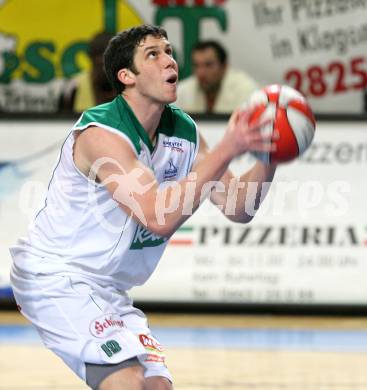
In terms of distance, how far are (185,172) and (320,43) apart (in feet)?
17.3

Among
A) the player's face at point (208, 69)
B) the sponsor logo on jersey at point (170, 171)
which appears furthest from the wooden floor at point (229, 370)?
the player's face at point (208, 69)

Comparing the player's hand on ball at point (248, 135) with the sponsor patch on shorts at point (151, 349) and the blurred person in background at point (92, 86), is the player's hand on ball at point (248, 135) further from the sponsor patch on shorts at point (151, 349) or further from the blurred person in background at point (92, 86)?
the blurred person in background at point (92, 86)

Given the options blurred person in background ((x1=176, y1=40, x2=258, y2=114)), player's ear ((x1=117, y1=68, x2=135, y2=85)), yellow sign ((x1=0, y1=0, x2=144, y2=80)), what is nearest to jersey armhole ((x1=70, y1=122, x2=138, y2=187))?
player's ear ((x1=117, y1=68, x2=135, y2=85))

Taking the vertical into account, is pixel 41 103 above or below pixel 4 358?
above

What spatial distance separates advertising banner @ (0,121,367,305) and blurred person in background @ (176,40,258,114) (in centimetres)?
45

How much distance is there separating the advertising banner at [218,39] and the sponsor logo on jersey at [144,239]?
17.4 ft

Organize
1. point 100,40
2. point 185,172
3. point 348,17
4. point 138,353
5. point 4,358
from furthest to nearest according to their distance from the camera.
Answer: point 348,17 → point 100,40 → point 4,358 → point 185,172 → point 138,353

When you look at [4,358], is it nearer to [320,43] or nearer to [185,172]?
[185,172]

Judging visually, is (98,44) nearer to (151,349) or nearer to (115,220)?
(115,220)

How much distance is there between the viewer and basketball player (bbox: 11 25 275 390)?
Answer: 4.98m

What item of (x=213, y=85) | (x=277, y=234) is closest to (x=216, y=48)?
(x=213, y=85)

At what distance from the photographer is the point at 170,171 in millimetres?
5371

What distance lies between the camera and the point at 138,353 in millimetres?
5035

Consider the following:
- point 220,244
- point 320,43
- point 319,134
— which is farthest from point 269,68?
point 220,244
